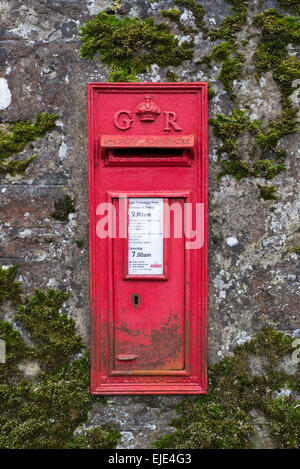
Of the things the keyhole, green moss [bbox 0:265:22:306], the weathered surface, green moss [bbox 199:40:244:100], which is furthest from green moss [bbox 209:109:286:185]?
green moss [bbox 0:265:22:306]

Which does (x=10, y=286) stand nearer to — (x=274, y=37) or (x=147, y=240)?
(x=147, y=240)

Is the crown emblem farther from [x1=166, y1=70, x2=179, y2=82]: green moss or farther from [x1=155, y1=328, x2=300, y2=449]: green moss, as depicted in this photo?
[x1=155, y1=328, x2=300, y2=449]: green moss

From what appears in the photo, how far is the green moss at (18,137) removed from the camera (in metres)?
2.05

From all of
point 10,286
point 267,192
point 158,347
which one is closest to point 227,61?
point 267,192

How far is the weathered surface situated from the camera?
2037 millimetres

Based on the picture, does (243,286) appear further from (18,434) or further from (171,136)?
(18,434)

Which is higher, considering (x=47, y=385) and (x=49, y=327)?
(x=49, y=327)

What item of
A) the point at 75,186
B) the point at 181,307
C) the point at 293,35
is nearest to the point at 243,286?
the point at 181,307

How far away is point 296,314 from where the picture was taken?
2.10 metres

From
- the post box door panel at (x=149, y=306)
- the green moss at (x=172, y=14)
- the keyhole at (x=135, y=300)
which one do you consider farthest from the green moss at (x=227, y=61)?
the keyhole at (x=135, y=300)

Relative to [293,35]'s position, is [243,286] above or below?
below

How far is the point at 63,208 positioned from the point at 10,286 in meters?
0.55

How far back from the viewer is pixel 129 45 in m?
2.02

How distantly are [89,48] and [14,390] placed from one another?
6.59 feet
